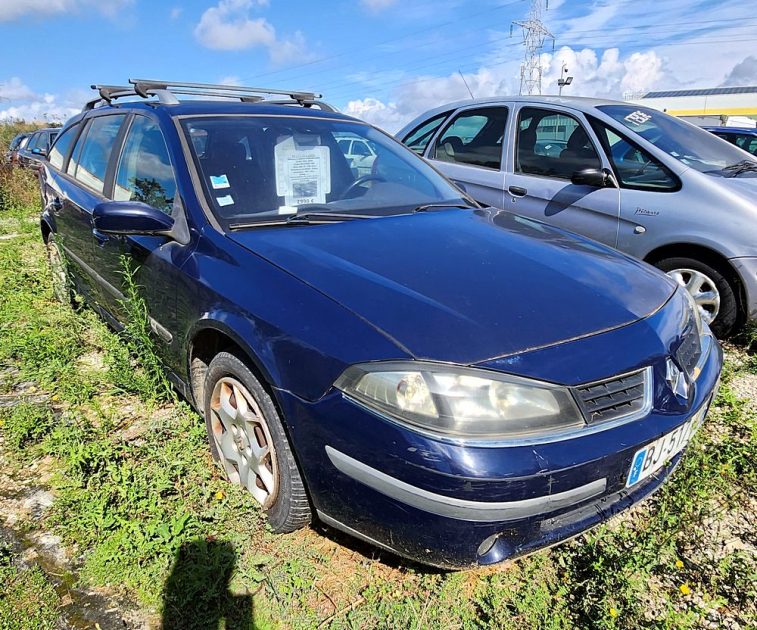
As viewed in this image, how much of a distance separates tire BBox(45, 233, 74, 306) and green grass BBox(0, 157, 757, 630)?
1.69m

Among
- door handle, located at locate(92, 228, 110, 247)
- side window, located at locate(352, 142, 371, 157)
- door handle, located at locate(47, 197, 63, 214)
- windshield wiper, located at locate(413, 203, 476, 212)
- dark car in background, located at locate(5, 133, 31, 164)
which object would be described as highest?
dark car in background, located at locate(5, 133, 31, 164)

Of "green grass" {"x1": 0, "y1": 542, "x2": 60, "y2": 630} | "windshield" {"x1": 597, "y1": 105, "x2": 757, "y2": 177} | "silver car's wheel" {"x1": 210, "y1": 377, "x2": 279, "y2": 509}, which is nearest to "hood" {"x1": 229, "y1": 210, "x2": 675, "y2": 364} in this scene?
"silver car's wheel" {"x1": 210, "y1": 377, "x2": 279, "y2": 509}

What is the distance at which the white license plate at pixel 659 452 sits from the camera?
171cm

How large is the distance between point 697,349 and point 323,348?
1462 millimetres

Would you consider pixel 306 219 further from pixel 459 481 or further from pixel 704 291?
pixel 704 291

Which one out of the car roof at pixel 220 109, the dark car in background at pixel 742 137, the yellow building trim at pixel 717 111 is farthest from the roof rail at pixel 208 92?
the yellow building trim at pixel 717 111

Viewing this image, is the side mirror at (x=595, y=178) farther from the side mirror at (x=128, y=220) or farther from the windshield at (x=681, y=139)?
the side mirror at (x=128, y=220)

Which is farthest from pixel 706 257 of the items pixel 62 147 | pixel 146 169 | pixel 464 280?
pixel 62 147

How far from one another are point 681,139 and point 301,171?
10.6 ft

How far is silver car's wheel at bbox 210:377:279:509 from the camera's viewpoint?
6.78ft

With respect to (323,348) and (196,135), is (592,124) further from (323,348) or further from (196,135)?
(323,348)

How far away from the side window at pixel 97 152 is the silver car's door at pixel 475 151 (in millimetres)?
2737

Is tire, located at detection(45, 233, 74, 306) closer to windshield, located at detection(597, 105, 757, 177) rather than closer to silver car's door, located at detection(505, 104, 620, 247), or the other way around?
silver car's door, located at detection(505, 104, 620, 247)

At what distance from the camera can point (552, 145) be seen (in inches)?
177
